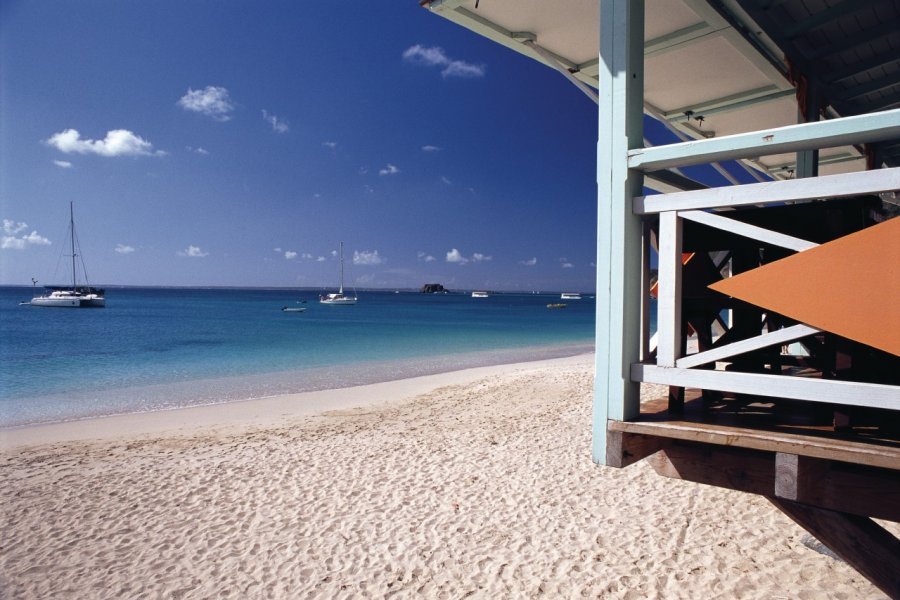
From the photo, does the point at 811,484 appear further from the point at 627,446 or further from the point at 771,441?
the point at 627,446

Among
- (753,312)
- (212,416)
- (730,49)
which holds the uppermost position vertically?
(730,49)

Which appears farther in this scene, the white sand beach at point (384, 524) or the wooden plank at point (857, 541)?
the white sand beach at point (384, 524)

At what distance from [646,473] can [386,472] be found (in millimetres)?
3672

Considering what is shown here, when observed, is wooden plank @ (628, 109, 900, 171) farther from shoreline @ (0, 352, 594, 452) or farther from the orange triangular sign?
shoreline @ (0, 352, 594, 452)

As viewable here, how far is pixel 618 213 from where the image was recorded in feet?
6.56

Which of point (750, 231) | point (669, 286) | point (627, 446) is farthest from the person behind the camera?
point (627, 446)

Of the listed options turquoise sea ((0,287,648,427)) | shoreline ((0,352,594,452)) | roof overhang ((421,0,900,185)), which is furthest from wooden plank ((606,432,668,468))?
turquoise sea ((0,287,648,427))

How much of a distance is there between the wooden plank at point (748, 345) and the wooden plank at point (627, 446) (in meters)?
0.35

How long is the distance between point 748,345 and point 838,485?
553 mm

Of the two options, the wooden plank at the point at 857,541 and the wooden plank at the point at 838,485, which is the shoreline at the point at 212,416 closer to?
the wooden plank at the point at 857,541

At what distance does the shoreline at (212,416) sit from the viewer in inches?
410

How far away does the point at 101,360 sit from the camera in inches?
886

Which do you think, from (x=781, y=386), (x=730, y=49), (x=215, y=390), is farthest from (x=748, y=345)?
(x=215, y=390)

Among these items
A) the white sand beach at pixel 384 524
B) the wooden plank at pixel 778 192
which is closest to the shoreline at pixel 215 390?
the white sand beach at pixel 384 524
